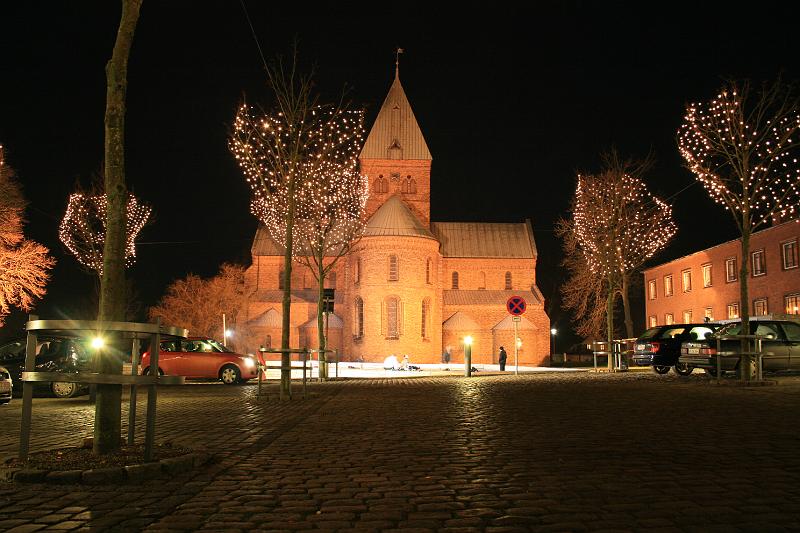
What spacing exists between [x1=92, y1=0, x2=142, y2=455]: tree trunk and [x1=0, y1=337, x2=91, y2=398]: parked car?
35.7 feet

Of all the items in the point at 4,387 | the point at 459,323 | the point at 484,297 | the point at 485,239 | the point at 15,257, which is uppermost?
the point at 485,239

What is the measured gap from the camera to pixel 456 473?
6.94m

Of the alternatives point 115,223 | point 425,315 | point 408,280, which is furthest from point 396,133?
point 115,223

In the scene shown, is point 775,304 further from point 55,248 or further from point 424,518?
point 55,248

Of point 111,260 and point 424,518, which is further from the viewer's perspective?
point 111,260

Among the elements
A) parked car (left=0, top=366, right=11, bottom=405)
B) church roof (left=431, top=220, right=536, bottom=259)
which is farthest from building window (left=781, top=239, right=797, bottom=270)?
parked car (left=0, top=366, right=11, bottom=405)

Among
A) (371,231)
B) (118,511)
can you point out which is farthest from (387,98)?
(118,511)

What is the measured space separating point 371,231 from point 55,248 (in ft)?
84.2

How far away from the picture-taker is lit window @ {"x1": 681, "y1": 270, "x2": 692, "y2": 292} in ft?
164

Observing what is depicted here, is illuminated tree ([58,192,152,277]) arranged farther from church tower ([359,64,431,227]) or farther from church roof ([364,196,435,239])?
church tower ([359,64,431,227])

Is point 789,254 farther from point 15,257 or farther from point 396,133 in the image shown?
point 15,257

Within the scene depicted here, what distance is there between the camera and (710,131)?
20.2 meters

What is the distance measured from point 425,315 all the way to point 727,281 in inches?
793

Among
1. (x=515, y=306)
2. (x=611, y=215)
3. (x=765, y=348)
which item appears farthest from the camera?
(x=611, y=215)
